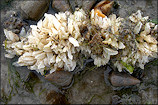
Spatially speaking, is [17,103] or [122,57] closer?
[122,57]

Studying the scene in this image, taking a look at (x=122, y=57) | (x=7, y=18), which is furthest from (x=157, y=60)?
(x=7, y=18)

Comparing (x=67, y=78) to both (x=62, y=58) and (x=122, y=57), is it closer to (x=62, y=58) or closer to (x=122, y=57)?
(x=62, y=58)

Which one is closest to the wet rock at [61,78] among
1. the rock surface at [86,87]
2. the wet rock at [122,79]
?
the rock surface at [86,87]

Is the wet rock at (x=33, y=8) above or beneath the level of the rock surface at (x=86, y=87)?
above

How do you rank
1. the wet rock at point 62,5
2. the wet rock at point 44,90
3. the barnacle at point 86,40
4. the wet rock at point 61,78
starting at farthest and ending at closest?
the wet rock at point 44,90 → the wet rock at point 62,5 → the wet rock at point 61,78 → the barnacle at point 86,40

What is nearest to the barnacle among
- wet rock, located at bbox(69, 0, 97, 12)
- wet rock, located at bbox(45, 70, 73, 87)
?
wet rock, located at bbox(45, 70, 73, 87)

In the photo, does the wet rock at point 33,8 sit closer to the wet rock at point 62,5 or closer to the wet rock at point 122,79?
the wet rock at point 62,5
